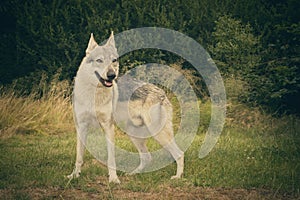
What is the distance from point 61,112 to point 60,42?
2809 millimetres

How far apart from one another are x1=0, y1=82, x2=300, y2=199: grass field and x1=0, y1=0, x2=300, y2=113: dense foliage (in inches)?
96.9

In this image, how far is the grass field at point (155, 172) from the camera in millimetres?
4887

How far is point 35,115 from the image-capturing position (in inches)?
367

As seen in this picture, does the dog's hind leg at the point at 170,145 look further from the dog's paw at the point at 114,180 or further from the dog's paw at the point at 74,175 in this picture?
the dog's paw at the point at 74,175

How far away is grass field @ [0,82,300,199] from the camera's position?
16.0ft

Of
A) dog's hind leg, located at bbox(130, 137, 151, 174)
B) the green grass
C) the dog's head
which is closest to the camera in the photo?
the green grass

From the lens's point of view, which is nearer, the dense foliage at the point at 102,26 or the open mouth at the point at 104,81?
the open mouth at the point at 104,81

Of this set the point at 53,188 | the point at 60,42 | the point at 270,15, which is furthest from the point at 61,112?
the point at 270,15

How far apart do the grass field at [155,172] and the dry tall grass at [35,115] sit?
0.06ft

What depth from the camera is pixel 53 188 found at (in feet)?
16.4

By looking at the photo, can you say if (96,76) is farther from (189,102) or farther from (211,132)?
(189,102)

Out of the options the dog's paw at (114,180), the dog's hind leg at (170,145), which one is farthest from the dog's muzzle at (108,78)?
the dog's paw at (114,180)

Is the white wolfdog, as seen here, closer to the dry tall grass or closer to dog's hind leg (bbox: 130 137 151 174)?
dog's hind leg (bbox: 130 137 151 174)

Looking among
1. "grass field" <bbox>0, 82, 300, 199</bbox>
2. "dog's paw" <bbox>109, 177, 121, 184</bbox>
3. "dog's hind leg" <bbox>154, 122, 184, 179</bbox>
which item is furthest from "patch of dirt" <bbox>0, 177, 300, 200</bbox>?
"dog's hind leg" <bbox>154, 122, 184, 179</bbox>
